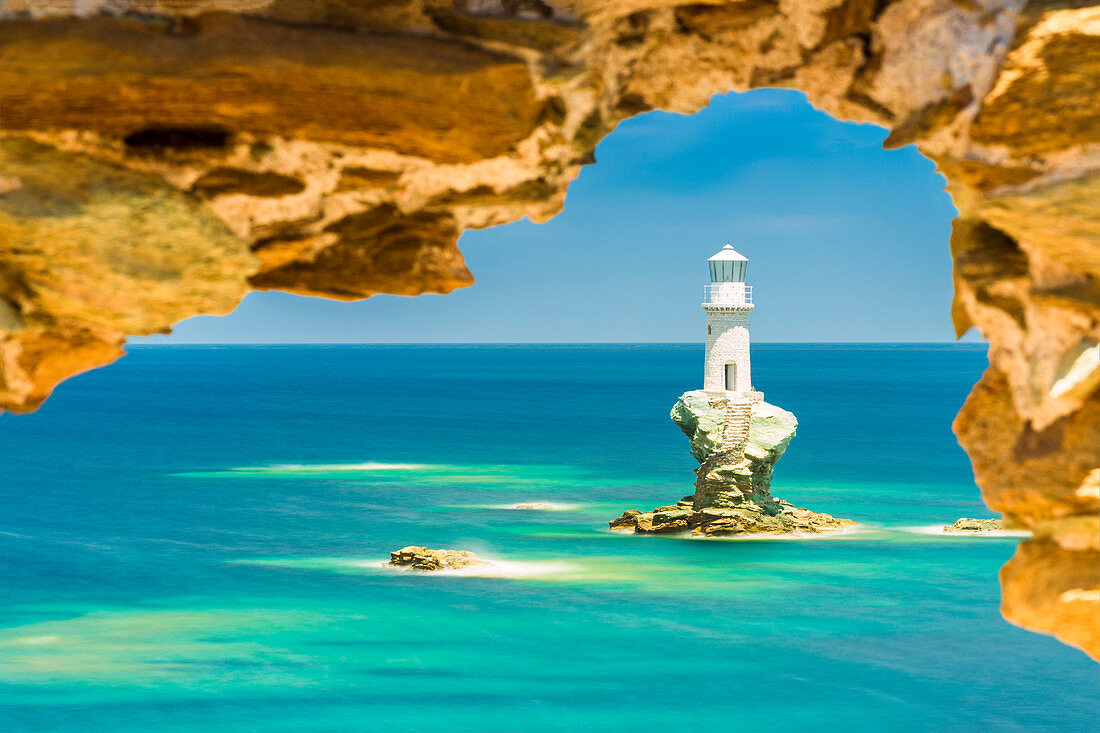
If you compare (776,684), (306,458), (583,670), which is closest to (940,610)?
(776,684)

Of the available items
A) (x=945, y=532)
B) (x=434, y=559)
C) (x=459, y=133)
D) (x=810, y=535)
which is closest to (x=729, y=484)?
(x=810, y=535)

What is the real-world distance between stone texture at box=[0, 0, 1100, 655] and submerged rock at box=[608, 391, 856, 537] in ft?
88.8

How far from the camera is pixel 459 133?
11.2ft

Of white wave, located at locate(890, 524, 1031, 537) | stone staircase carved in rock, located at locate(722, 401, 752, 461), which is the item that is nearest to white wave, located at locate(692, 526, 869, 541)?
white wave, located at locate(890, 524, 1031, 537)

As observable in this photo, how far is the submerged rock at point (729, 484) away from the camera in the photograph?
31.0 m

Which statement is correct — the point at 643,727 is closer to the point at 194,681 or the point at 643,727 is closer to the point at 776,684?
the point at 776,684

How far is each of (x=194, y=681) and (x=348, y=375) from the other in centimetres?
13193

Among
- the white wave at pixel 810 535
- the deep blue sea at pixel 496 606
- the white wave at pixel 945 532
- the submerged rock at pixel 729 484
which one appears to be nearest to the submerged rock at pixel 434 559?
the deep blue sea at pixel 496 606

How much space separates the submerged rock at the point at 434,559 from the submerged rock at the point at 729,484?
264 inches

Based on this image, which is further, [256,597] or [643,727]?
[256,597]

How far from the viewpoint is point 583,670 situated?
22.3 meters

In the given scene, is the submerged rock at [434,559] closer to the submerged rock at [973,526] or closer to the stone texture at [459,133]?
the submerged rock at [973,526]

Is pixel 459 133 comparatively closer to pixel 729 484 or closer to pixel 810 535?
pixel 729 484

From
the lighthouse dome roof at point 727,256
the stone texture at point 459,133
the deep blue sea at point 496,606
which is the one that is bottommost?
the stone texture at point 459,133
